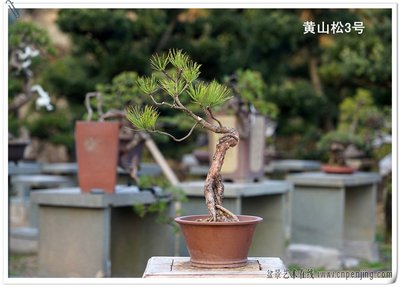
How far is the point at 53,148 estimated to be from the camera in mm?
12922

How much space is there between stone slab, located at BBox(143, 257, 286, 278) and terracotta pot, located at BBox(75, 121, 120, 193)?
6.47ft

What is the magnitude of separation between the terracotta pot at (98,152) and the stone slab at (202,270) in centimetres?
197

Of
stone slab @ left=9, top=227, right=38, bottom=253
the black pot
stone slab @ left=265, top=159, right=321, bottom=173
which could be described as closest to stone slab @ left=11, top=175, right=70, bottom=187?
stone slab @ left=9, top=227, right=38, bottom=253

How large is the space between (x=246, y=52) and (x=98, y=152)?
6048 mm

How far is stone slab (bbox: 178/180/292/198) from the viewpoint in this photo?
5.43 metres

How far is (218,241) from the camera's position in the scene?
8.97 feet

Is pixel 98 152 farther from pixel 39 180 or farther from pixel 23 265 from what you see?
pixel 39 180

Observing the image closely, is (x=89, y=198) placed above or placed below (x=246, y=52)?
below

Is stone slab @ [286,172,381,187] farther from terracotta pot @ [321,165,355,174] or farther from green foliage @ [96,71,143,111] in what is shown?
green foliage @ [96,71,143,111]

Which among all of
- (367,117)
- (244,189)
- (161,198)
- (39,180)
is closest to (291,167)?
(367,117)

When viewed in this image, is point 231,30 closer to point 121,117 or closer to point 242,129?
point 242,129

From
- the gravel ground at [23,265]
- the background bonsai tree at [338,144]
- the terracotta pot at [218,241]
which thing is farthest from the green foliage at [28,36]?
the terracotta pot at [218,241]

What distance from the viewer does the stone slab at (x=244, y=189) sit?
214 inches
